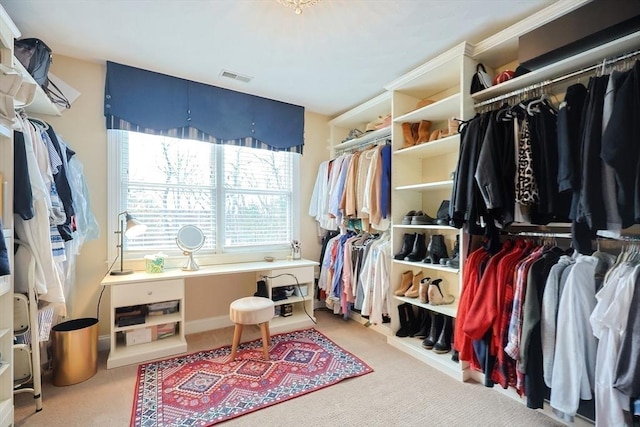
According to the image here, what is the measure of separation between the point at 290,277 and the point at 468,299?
65.4 inches

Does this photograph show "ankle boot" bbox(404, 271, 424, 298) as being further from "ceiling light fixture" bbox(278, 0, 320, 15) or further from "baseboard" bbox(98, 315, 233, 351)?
"ceiling light fixture" bbox(278, 0, 320, 15)

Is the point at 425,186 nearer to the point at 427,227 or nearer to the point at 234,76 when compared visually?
the point at 427,227

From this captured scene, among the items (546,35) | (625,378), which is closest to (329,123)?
(546,35)

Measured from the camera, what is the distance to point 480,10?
1.76 metres

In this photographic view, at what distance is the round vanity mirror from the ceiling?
4.71 ft

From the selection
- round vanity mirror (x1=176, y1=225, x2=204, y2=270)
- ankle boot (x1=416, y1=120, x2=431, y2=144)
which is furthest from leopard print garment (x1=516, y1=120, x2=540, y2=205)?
round vanity mirror (x1=176, y1=225, x2=204, y2=270)

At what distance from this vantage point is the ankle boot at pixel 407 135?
263 cm

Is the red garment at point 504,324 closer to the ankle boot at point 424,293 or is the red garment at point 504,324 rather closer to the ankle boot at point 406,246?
the ankle boot at point 424,293

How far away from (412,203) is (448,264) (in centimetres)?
74

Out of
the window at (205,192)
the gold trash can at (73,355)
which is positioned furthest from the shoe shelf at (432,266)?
the gold trash can at (73,355)

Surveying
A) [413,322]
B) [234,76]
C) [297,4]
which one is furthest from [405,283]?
[234,76]

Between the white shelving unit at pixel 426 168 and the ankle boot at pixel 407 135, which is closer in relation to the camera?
the white shelving unit at pixel 426 168

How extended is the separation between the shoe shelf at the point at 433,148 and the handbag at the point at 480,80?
35cm

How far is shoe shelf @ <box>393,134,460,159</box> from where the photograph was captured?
2.18 metres
